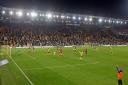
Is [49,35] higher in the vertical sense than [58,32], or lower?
lower

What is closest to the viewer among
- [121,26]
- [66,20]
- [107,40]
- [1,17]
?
[1,17]

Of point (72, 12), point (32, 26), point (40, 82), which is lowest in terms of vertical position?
point (40, 82)

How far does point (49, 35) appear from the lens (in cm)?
8950

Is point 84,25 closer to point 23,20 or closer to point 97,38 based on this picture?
point 97,38

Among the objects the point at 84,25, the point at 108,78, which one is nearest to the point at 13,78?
the point at 108,78

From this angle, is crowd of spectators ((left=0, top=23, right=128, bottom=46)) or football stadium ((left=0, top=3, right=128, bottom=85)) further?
crowd of spectators ((left=0, top=23, right=128, bottom=46))

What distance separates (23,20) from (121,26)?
6090 centimetres

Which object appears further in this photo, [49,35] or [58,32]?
[58,32]

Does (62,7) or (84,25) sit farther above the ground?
(62,7)

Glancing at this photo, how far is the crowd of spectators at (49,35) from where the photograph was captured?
7888 centimetres

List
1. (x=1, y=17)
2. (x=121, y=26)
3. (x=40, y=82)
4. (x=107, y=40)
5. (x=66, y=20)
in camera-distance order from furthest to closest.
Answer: (x=121, y=26) → (x=66, y=20) → (x=107, y=40) → (x=1, y=17) → (x=40, y=82)

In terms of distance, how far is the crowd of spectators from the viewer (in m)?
78.9

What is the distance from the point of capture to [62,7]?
98438mm

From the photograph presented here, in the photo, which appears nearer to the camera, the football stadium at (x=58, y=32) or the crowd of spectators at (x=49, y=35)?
the football stadium at (x=58, y=32)
